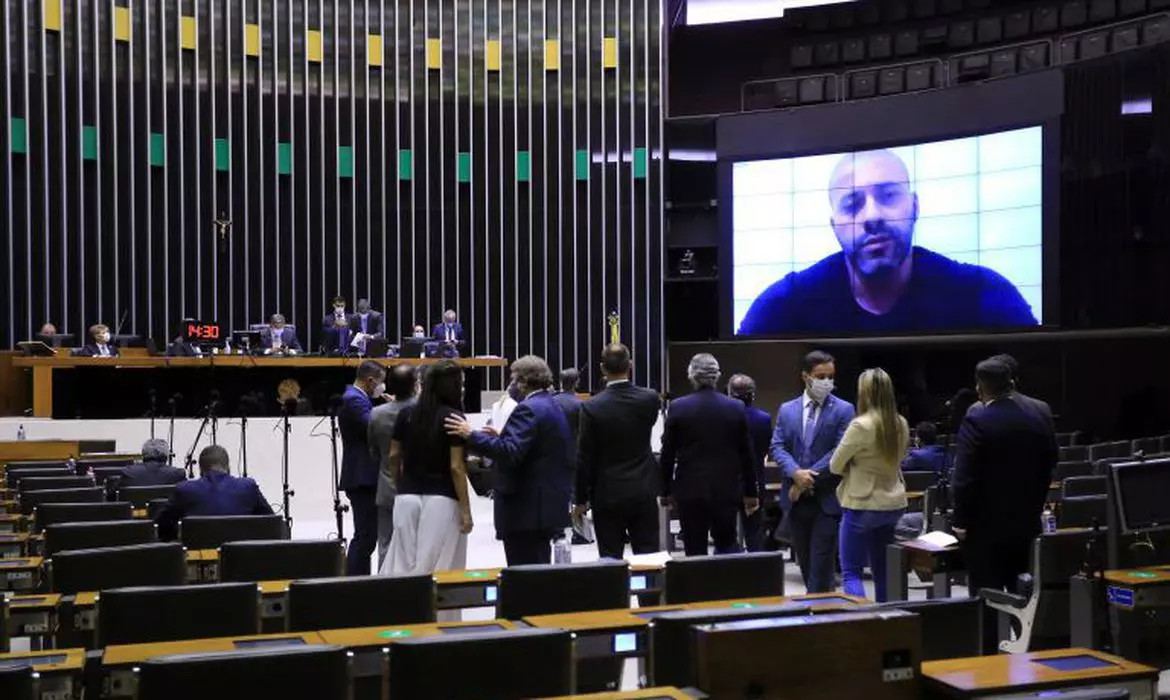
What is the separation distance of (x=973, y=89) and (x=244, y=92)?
10.3 m

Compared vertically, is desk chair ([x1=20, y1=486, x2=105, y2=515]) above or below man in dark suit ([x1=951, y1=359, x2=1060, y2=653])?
below

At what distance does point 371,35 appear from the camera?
1977 centimetres

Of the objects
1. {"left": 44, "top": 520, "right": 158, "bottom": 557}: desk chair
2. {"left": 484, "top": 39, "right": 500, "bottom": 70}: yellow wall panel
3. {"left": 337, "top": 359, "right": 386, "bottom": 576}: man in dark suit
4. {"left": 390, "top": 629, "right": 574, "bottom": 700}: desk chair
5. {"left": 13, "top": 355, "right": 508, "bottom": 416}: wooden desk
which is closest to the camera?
{"left": 390, "top": 629, "right": 574, "bottom": 700}: desk chair

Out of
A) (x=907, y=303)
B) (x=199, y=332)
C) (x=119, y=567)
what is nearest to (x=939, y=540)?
(x=119, y=567)

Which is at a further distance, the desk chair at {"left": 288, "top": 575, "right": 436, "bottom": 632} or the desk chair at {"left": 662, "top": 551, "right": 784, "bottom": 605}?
the desk chair at {"left": 662, "top": 551, "right": 784, "bottom": 605}

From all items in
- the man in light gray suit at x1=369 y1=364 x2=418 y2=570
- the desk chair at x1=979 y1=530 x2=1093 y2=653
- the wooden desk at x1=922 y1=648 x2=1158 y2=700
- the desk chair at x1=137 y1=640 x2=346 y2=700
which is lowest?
the desk chair at x1=979 y1=530 x2=1093 y2=653

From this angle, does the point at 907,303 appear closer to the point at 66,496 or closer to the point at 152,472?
the point at 152,472

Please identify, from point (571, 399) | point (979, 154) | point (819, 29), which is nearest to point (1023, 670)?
point (571, 399)

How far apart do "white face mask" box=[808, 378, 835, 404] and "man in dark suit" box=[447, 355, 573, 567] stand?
1471 millimetres

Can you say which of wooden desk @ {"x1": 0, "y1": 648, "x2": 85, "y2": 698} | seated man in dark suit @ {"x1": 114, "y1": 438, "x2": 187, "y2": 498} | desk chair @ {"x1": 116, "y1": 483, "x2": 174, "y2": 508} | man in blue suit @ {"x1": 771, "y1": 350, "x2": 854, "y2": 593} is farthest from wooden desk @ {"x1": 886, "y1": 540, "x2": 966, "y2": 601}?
seated man in dark suit @ {"x1": 114, "y1": 438, "x2": 187, "y2": 498}

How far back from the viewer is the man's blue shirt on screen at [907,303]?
1677 cm

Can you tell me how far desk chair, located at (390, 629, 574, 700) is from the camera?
307 cm

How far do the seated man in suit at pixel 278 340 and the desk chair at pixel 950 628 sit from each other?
36.8 ft

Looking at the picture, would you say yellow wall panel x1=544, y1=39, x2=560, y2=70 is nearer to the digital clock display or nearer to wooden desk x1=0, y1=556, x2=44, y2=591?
the digital clock display
